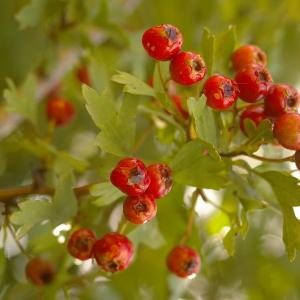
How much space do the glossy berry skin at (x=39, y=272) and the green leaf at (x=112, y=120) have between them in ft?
0.83

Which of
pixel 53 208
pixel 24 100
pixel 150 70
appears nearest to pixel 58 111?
pixel 24 100

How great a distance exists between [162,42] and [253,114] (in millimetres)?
146

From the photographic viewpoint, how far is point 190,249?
80cm

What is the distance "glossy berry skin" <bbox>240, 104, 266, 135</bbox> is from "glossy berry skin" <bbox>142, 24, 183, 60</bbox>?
0.12m

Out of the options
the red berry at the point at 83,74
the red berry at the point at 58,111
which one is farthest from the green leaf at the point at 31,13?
the red berry at the point at 83,74

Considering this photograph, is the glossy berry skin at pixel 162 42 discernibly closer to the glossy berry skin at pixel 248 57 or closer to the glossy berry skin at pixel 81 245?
A: the glossy berry skin at pixel 248 57

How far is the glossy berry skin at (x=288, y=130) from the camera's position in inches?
25.5

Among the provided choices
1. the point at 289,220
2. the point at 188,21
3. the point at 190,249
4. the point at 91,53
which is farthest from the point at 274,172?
the point at 188,21

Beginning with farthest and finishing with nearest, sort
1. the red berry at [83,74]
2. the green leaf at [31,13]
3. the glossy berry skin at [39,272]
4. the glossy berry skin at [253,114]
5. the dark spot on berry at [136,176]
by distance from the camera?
1. the red berry at [83,74]
2. the green leaf at [31,13]
3. the glossy berry skin at [39,272]
4. the glossy berry skin at [253,114]
5. the dark spot on berry at [136,176]

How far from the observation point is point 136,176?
0.63m

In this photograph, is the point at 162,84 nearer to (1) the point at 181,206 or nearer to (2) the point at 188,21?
(1) the point at 181,206

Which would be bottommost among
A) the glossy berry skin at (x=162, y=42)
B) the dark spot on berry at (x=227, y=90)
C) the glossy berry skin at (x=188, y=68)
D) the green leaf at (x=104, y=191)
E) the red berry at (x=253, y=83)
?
the green leaf at (x=104, y=191)

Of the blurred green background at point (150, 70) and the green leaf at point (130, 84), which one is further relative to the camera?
the blurred green background at point (150, 70)

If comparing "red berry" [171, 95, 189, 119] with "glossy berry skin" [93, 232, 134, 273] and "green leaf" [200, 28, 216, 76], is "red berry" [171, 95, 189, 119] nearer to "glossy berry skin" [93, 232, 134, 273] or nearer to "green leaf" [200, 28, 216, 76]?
"green leaf" [200, 28, 216, 76]
